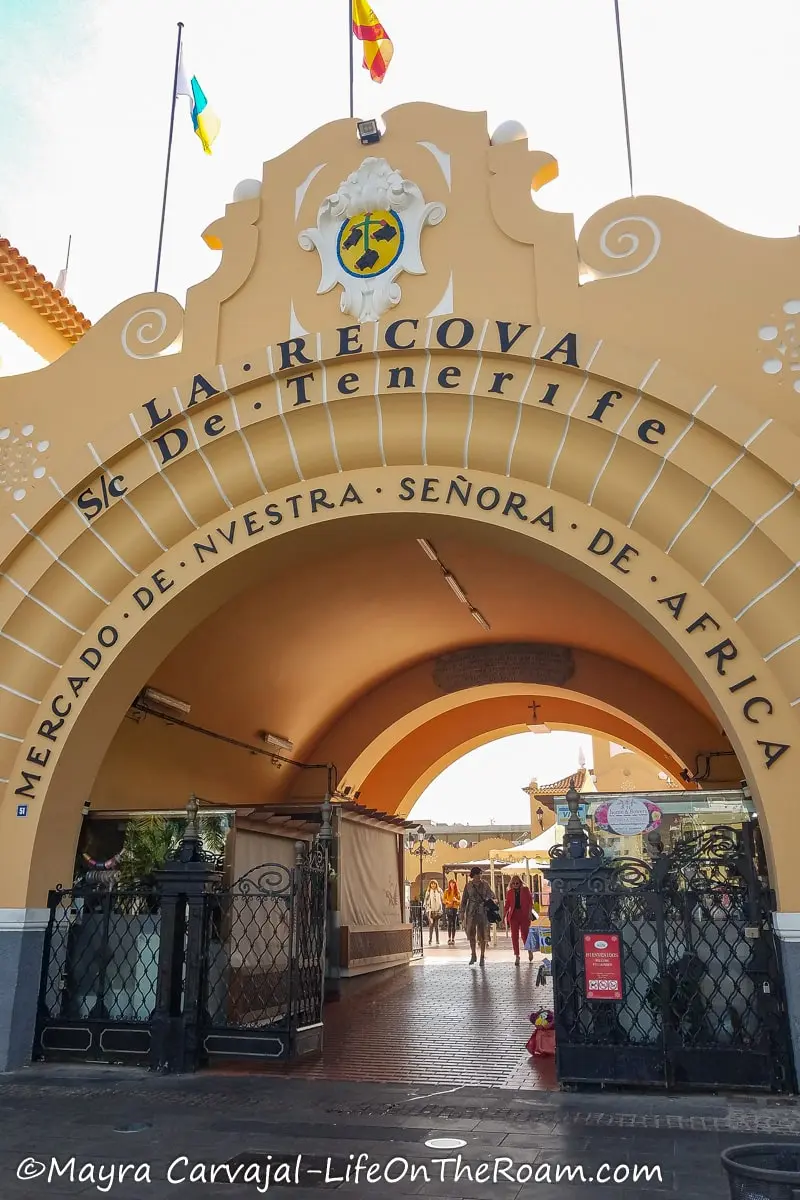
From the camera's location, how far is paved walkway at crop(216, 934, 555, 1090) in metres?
7.29

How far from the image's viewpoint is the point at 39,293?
11.8 m

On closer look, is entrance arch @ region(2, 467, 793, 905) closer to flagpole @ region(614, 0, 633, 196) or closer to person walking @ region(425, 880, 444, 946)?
flagpole @ region(614, 0, 633, 196)

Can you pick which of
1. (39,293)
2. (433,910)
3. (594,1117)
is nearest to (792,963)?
(594,1117)

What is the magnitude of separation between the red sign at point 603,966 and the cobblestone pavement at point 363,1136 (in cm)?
67

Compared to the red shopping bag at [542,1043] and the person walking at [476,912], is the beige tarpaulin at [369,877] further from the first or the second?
the red shopping bag at [542,1043]

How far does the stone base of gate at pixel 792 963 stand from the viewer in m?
6.33

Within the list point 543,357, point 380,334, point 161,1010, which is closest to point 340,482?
point 380,334

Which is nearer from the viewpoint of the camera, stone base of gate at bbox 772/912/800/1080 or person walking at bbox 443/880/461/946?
stone base of gate at bbox 772/912/800/1080

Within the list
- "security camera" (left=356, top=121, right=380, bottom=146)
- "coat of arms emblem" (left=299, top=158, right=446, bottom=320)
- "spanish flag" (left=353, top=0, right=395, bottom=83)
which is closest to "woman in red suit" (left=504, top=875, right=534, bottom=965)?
"coat of arms emblem" (left=299, top=158, right=446, bottom=320)

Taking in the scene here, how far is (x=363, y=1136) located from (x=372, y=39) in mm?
9683

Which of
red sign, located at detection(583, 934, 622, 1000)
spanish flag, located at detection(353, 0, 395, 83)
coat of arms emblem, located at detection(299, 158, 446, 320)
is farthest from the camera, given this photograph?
spanish flag, located at detection(353, 0, 395, 83)

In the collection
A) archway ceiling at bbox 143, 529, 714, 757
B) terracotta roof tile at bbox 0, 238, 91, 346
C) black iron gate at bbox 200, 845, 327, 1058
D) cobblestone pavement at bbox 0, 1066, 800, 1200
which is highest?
terracotta roof tile at bbox 0, 238, 91, 346

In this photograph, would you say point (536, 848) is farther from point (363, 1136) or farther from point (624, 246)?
point (363, 1136)

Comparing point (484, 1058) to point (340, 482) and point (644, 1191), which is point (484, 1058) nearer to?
point (644, 1191)
